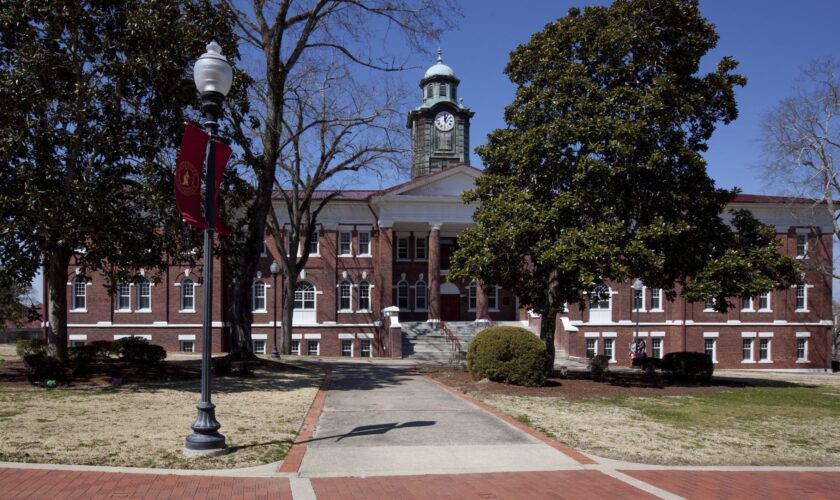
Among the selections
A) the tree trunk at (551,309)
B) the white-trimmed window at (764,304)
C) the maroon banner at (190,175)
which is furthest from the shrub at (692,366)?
the white-trimmed window at (764,304)

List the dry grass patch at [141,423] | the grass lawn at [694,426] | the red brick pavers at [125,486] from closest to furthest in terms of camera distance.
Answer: the red brick pavers at [125,486] < the dry grass patch at [141,423] < the grass lawn at [694,426]

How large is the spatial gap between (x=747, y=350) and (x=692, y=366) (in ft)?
80.0

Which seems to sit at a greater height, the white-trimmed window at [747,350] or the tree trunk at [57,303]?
the tree trunk at [57,303]

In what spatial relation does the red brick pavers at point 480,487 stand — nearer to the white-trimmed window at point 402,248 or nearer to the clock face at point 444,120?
the white-trimmed window at point 402,248

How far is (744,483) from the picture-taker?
24.5 feet

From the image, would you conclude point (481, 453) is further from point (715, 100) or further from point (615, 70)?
point (715, 100)

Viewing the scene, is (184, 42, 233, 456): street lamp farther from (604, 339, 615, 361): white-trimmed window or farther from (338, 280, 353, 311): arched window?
(604, 339, 615, 361): white-trimmed window

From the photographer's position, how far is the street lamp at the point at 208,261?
312 inches

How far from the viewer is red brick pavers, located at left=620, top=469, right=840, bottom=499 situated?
7.02 m

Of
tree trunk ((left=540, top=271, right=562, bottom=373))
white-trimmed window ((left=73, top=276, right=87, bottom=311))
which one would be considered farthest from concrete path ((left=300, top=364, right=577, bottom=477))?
white-trimmed window ((left=73, top=276, right=87, bottom=311))

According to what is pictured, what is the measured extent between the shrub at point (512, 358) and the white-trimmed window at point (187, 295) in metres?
25.3

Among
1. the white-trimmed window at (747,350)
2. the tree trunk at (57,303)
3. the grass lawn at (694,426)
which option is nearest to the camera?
the grass lawn at (694,426)

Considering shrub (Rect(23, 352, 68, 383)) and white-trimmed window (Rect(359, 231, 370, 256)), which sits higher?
white-trimmed window (Rect(359, 231, 370, 256))

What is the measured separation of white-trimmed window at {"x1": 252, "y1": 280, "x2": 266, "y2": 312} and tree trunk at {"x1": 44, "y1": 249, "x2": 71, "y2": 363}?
22.1 meters
